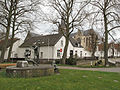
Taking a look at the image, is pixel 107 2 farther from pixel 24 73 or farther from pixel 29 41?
pixel 29 41

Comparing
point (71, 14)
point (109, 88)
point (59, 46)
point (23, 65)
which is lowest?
point (109, 88)

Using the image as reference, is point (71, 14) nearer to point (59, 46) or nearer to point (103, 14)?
point (103, 14)

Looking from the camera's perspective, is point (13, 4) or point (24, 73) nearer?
point (24, 73)

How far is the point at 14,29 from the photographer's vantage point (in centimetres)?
2675

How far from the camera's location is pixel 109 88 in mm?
6891

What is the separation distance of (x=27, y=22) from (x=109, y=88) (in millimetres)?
19044

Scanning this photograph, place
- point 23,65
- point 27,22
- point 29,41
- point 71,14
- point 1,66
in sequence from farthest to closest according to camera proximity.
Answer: point 29,41 → point 71,14 → point 27,22 → point 1,66 → point 23,65

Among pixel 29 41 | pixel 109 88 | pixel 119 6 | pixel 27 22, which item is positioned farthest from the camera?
pixel 29 41

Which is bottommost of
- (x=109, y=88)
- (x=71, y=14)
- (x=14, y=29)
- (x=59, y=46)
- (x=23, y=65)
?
(x=109, y=88)

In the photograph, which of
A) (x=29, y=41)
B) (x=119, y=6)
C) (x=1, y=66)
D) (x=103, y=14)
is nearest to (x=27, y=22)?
(x=1, y=66)

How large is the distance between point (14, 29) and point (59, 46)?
14.1 metres

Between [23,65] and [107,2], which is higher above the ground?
[107,2]

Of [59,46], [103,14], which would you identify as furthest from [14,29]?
[103,14]

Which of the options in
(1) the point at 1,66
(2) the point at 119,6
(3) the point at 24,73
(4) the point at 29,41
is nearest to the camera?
(3) the point at 24,73
